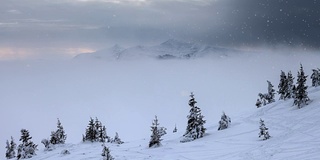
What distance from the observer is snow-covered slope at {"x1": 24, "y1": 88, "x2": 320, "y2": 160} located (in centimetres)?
3728

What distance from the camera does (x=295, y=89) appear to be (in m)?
60.1

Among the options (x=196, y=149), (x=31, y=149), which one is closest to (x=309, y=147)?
(x=196, y=149)

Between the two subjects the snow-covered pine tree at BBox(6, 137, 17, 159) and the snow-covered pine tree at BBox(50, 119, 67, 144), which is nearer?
the snow-covered pine tree at BBox(50, 119, 67, 144)

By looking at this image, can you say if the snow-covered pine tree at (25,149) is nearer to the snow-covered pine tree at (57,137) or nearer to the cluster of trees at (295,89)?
the snow-covered pine tree at (57,137)

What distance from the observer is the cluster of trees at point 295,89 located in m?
58.3

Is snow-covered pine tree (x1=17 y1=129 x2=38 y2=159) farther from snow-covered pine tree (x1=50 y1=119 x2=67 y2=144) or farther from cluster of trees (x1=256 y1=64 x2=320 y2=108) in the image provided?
cluster of trees (x1=256 y1=64 x2=320 y2=108)

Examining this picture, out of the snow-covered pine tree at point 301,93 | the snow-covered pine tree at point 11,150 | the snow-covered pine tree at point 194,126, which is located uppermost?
the snow-covered pine tree at point 301,93

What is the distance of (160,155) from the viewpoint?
4438 cm

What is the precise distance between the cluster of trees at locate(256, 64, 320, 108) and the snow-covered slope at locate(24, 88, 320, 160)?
5.51ft

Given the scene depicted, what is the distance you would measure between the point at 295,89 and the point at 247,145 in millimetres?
22436

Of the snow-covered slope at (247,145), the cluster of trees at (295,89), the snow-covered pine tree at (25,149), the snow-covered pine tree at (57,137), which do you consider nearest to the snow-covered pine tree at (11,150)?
the snow-covered pine tree at (57,137)

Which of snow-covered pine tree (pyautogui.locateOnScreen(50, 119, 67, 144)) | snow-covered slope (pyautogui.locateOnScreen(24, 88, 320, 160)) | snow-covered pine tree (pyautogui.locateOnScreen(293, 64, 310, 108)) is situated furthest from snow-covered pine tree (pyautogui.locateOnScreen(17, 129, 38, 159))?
snow-covered pine tree (pyautogui.locateOnScreen(293, 64, 310, 108))

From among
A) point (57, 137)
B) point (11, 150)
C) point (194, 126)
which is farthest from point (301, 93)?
point (11, 150)

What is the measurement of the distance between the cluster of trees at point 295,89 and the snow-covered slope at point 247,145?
1.68m
